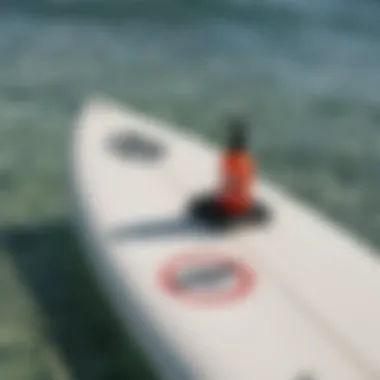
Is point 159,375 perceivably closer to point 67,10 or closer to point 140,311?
point 140,311

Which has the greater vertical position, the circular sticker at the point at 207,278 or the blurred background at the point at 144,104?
the blurred background at the point at 144,104

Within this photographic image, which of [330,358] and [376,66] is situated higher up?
[376,66]

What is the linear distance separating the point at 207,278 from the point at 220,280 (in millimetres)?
52

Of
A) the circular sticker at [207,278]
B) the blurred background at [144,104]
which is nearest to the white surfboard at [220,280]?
the circular sticker at [207,278]

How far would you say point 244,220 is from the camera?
13.0 feet

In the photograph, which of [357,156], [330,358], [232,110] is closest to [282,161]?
[357,156]

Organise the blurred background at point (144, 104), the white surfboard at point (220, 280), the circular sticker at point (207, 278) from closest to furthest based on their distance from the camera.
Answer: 1. the white surfboard at point (220, 280)
2. the circular sticker at point (207, 278)
3. the blurred background at point (144, 104)

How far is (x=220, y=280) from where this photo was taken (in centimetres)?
358

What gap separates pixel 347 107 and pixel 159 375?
163 inches

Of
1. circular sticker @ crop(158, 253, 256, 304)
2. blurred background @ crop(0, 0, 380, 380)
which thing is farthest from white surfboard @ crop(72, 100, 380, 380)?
blurred background @ crop(0, 0, 380, 380)

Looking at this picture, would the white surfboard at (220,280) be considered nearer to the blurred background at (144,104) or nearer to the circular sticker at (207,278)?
the circular sticker at (207,278)

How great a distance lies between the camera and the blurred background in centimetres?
429

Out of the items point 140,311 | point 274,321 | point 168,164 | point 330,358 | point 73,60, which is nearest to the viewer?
point 330,358

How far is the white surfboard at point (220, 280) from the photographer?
3.16m
